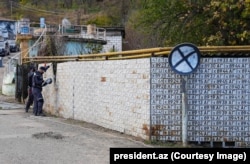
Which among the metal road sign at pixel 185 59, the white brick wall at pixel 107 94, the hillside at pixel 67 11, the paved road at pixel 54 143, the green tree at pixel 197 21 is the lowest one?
the paved road at pixel 54 143

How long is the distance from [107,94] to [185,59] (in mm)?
3136

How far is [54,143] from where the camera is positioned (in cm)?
999

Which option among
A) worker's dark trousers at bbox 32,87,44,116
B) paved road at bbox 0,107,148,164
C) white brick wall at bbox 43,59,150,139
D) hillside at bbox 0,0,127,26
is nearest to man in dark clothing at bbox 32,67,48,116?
worker's dark trousers at bbox 32,87,44,116

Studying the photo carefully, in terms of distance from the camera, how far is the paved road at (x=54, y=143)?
8.58 m

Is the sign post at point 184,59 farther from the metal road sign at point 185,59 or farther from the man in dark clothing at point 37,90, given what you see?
the man in dark clothing at point 37,90

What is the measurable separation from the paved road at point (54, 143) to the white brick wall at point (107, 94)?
1.39 ft

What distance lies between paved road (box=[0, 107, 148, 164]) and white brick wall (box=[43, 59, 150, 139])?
1.39 ft

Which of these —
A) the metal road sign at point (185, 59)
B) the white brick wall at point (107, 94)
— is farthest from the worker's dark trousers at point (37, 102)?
the metal road sign at point (185, 59)

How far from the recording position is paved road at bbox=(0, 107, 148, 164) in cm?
858

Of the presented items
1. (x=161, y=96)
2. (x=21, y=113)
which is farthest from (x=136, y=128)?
(x=21, y=113)

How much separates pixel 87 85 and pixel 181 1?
3.99 metres
